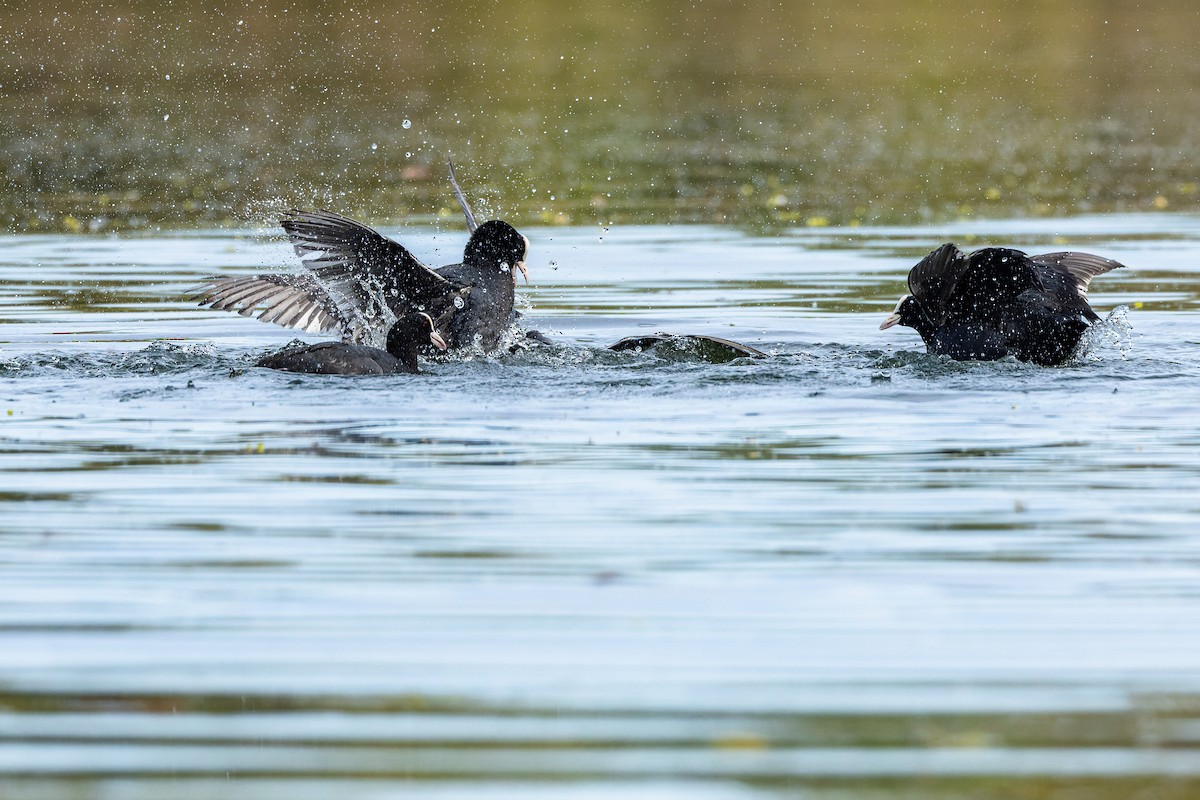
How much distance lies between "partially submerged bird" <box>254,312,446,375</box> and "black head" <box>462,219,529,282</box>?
3.46ft

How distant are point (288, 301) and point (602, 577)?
7618 mm

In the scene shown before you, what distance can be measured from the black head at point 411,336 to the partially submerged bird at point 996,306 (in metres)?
2.86

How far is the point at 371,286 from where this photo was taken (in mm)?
12812

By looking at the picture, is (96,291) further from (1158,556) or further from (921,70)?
(921,70)

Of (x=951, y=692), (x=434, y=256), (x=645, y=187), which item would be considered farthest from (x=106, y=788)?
(x=645, y=187)

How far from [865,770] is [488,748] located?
36.0 inches

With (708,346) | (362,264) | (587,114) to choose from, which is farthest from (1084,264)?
(587,114)

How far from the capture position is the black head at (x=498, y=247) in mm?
13023

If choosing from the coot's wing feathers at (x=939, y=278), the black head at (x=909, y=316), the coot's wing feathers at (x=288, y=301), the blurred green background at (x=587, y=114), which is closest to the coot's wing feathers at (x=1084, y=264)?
the black head at (x=909, y=316)

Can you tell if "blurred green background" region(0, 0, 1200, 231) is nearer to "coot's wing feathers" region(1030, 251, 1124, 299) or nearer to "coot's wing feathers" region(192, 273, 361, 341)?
"coot's wing feathers" region(192, 273, 361, 341)

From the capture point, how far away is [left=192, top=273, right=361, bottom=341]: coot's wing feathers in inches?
532

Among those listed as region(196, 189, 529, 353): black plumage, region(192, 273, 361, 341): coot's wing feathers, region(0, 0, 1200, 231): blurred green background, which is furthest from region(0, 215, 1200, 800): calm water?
region(0, 0, 1200, 231): blurred green background

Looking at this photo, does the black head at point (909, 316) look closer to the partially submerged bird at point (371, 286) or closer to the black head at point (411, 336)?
the partially submerged bird at point (371, 286)

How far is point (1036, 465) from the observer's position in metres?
8.42
